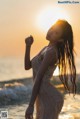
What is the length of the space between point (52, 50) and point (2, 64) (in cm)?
80

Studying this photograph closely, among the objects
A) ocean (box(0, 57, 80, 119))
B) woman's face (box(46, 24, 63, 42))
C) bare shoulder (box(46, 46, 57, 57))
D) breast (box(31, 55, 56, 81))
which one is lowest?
ocean (box(0, 57, 80, 119))

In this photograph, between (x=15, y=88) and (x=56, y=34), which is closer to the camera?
(x=56, y=34)

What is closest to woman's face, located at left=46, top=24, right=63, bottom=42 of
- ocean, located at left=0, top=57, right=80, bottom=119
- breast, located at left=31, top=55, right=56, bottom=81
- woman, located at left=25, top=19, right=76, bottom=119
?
woman, located at left=25, top=19, right=76, bottom=119

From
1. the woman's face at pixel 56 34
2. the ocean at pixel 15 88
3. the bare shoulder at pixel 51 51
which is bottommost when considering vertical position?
the ocean at pixel 15 88

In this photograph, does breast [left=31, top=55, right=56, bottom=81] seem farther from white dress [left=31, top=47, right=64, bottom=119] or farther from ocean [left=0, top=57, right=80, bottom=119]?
ocean [left=0, top=57, right=80, bottom=119]

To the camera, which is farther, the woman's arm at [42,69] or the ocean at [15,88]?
the ocean at [15,88]

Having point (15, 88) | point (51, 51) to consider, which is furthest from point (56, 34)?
point (15, 88)

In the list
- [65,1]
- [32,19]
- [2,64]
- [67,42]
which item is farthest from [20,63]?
[67,42]

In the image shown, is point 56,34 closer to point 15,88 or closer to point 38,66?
point 38,66

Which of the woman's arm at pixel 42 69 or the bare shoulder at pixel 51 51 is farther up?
the bare shoulder at pixel 51 51

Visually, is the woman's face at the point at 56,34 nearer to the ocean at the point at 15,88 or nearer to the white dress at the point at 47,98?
the white dress at the point at 47,98

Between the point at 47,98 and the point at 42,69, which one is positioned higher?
the point at 42,69

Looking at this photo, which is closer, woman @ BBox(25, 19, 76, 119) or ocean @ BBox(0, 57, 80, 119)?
woman @ BBox(25, 19, 76, 119)

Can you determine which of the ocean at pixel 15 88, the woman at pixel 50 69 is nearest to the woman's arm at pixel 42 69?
the woman at pixel 50 69
